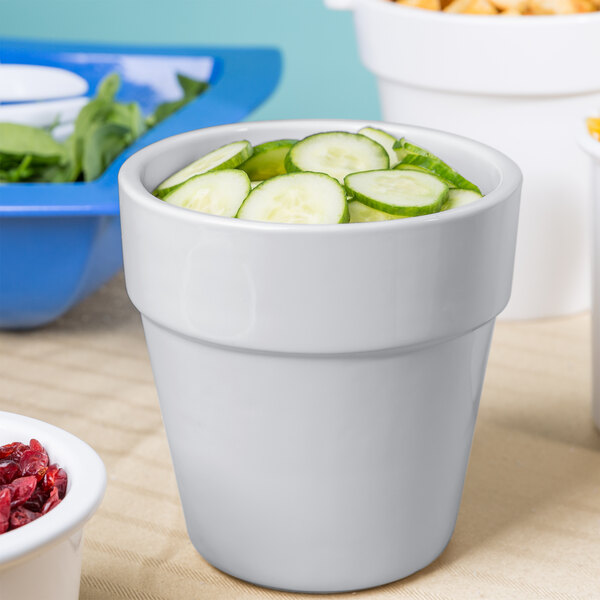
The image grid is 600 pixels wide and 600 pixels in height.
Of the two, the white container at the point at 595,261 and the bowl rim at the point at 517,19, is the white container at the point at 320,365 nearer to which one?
the white container at the point at 595,261

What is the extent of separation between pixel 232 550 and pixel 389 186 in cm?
24

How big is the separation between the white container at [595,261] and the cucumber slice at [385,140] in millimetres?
183

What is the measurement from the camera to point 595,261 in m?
0.83

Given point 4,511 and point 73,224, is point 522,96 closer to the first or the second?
point 73,224

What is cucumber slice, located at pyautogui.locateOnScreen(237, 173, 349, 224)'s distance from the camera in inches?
22.1

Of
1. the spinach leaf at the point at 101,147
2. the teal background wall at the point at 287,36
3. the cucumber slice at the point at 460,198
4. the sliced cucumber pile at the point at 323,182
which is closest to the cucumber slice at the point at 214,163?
the sliced cucumber pile at the point at 323,182

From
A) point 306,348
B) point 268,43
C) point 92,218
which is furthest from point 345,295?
point 268,43

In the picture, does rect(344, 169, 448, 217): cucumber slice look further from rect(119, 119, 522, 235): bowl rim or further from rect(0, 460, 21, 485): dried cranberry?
rect(0, 460, 21, 485): dried cranberry

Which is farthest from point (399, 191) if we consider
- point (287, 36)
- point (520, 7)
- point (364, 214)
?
point (287, 36)

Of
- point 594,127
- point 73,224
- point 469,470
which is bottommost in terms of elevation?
point 469,470

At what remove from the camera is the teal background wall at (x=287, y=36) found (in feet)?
6.12

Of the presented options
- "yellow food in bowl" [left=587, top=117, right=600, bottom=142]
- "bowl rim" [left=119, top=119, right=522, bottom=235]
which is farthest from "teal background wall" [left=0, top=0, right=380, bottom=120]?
"bowl rim" [left=119, top=119, right=522, bottom=235]

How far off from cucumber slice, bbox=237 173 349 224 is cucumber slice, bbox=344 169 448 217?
0.05 feet

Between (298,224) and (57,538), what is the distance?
0.19m
